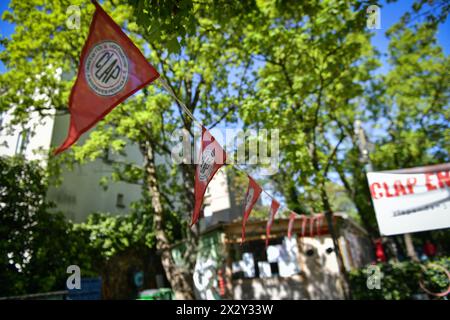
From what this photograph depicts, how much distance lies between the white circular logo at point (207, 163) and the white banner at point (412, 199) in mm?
4495

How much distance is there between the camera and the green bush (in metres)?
11.5

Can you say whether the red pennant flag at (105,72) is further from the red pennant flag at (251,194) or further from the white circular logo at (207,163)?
the red pennant flag at (251,194)

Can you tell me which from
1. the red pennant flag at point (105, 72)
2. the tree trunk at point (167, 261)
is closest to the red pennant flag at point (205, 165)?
the red pennant flag at point (105, 72)

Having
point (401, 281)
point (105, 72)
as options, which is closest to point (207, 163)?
point (105, 72)

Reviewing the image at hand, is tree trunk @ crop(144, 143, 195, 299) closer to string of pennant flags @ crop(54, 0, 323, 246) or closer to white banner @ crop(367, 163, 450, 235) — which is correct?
white banner @ crop(367, 163, 450, 235)

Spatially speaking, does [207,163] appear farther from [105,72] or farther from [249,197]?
[249,197]

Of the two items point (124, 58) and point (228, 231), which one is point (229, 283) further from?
point (124, 58)

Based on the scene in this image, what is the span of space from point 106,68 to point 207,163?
2.07m

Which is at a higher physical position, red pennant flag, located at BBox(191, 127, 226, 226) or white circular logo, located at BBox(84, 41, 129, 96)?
white circular logo, located at BBox(84, 41, 129, 96)

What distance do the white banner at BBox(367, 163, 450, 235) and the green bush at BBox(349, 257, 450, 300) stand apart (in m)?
7.10

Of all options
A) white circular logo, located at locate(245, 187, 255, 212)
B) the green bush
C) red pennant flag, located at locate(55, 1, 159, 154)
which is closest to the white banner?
white circular logo, located at locate(245, 187, 255, 212)

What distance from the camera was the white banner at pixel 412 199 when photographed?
20.6 feet
